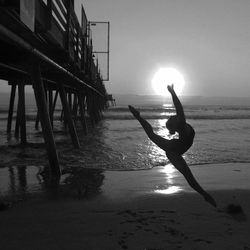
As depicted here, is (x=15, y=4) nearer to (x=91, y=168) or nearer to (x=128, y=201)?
(x=128, y=201)

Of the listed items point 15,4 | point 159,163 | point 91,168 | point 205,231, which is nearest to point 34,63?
point 91,168

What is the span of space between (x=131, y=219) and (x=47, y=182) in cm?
253

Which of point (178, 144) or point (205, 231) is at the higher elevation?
point (178, 144)

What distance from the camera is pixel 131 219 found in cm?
467

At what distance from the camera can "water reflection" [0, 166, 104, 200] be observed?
595 cm

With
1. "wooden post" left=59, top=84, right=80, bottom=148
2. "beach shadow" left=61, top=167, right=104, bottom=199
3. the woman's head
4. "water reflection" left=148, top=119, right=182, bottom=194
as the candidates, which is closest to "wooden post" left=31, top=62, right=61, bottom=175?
"beach shadow" left=61, top=167, right=104, bottom=199

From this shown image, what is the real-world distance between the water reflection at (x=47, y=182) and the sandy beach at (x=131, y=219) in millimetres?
74

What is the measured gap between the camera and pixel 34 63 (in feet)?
23.1

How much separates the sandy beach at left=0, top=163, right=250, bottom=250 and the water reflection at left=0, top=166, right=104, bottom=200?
0.24 ft

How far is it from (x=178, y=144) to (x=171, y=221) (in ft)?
4.18

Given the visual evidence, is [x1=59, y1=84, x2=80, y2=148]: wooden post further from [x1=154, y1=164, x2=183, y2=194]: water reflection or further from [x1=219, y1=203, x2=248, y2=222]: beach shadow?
[x1=219, y1=203, x2=248, y2=222]: beach shadow

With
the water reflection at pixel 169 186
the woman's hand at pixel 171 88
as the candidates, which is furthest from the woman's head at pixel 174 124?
the water reflection at pixel 169 186

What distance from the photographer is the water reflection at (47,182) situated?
19.5 feet

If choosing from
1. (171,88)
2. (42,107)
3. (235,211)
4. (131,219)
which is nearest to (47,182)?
(42,107)
